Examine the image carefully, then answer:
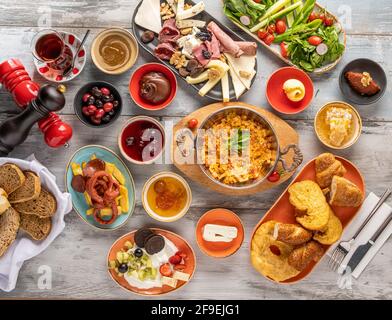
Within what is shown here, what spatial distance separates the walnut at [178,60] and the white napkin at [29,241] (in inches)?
37.2

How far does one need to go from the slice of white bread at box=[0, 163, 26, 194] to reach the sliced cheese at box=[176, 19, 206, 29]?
122 cm

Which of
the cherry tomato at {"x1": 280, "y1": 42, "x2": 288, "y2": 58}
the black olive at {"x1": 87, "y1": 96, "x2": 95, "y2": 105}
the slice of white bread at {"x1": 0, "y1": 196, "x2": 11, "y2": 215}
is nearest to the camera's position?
the slice of white bread at {"x1": 0, "y1": 196, "x2": 11, "y2": 215}

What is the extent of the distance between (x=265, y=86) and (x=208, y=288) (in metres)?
1.26

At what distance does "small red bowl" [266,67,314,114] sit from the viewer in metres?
3.00

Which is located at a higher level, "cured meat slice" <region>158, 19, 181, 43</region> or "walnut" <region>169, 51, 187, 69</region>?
"cured meat slice" <region>158, 19, 181, 43</region>

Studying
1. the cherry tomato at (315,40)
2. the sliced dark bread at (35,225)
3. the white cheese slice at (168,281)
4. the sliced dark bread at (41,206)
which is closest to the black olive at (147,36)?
the cherry tomato at (315,40)

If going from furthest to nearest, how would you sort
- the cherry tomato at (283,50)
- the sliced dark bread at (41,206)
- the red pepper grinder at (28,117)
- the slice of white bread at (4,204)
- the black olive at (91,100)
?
1. the cherry tomato at (283,50)
2. the black olive at (91,100)
3. the sliced dark bread at (41,206)
4. the slice of white bread at (4,204)
5. the red pepper grinder at (28,117)

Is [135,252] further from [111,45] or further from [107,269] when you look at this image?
[111,45]

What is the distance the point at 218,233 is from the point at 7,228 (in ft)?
3.83

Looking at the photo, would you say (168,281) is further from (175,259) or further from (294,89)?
(294,89)

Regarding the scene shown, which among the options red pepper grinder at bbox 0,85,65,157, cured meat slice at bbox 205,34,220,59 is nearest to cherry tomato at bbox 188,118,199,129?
cured meat slice at bbox 205,34,220,59

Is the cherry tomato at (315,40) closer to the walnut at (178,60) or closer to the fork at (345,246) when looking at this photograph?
the walnut at (178,60)

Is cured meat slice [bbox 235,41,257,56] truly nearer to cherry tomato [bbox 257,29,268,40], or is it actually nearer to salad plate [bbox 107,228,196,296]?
cherry tomato [bbox 257,29,268,40]

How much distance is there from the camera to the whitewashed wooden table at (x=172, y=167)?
3053 millimetres
